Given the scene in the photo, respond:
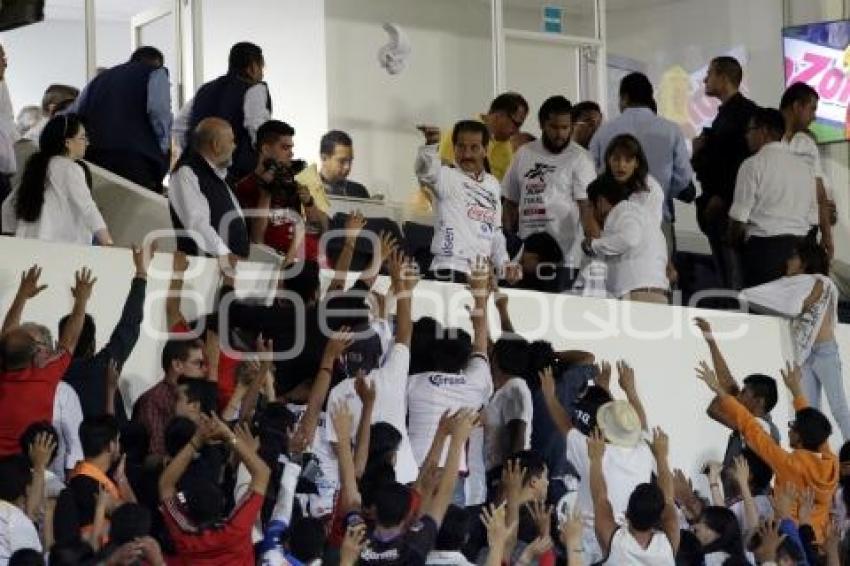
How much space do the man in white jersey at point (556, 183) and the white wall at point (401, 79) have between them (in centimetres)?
279

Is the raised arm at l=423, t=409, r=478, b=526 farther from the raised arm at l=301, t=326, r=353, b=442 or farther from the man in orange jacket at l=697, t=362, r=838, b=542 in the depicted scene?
the man in orange jacket at l=697, t=362, r=838, b=542

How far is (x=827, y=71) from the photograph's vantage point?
1563cm

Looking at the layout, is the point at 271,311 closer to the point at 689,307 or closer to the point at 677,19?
the point at 689,307

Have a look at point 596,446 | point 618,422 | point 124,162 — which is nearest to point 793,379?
point 618,422

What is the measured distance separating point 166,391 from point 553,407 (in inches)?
75.5

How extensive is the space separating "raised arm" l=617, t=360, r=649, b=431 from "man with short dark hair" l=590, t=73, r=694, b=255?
1154 mm

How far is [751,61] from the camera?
16656mm

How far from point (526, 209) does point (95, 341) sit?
2.84 meters

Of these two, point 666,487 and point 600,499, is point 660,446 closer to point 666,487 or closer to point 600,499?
point 666,487

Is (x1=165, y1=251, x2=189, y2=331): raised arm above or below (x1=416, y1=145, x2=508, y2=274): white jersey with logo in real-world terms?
below

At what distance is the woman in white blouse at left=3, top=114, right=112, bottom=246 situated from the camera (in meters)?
9.85

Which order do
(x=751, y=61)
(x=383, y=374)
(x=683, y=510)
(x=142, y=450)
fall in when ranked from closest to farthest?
(x=142, y=450), (x=383, y=374), (x=683, y=510), (x=751, y=61)

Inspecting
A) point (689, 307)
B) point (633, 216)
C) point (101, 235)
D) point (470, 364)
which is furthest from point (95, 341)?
point (689, 307)

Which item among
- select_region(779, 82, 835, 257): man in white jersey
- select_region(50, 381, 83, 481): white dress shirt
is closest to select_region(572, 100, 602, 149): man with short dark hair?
select_region(779, 82, 835, 257): man in white jersey
